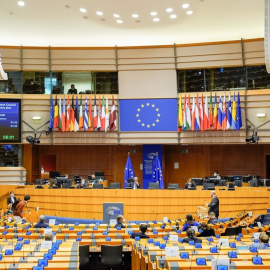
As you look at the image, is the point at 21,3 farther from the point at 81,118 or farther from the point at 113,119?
the point at 113,119

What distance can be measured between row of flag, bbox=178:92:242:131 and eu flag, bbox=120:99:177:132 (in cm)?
50

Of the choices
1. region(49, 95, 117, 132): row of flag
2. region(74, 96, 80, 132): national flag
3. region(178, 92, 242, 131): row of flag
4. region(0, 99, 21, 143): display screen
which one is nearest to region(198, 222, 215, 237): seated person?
region(178, 92, 242, 131): row of flag

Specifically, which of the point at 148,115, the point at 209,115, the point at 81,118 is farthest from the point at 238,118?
the point at 81,118

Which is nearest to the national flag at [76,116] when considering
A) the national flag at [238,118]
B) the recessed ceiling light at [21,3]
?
the recessed ceiling light at [21,3]

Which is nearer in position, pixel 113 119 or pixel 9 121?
pixel 9 121

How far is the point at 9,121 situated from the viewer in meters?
21.7

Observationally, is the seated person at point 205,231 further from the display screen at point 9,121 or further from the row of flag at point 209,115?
the display screen at point 9,121

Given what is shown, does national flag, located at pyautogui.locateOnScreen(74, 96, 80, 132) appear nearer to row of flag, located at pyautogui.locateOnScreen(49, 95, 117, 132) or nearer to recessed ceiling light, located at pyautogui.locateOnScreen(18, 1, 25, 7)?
row of flag, located at pyautogui.locateOnScreen(49, 95, 117, 132)

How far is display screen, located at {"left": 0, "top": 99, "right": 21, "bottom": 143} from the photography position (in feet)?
70.9

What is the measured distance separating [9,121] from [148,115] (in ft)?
21.8

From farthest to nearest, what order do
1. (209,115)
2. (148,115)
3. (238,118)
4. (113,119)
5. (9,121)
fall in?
(148,115), (113,119), (9,121), (209,115), (238,118)

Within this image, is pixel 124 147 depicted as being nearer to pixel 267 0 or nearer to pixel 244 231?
pixel 244 231

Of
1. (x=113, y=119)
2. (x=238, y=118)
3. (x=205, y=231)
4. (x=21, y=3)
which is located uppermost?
(x=21, y=3)

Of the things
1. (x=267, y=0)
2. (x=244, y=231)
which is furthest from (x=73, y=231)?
(x=267, y=0)
